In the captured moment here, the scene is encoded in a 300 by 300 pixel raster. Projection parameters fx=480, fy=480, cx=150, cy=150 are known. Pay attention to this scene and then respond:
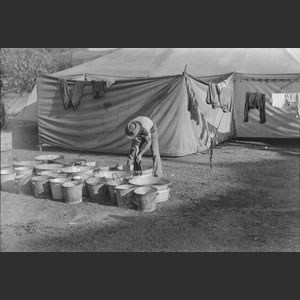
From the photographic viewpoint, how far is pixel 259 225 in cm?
659

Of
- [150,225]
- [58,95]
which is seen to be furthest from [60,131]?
[150,225]

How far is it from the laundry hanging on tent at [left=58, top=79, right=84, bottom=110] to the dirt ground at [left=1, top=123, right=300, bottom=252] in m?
3.48

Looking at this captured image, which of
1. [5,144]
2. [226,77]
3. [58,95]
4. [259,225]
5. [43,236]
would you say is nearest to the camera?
[5,144]

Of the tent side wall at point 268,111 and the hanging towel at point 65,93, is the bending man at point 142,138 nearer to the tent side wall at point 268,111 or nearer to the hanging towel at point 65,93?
the hanging towel at point 65,93

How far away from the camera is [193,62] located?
14289 millimetres

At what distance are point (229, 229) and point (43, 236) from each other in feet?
8.03

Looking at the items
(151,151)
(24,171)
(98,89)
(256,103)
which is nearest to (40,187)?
(24,171)

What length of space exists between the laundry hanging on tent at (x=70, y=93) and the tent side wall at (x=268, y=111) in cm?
452

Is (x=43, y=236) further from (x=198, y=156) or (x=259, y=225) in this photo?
(x=198, y=156)

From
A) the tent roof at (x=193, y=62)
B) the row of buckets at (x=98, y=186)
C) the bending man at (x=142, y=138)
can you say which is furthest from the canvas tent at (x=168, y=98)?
the row of buckets at (x=98, y=186)

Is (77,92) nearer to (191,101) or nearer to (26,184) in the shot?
(191,101)

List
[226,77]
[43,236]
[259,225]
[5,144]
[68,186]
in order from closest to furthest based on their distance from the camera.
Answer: [5,144] → [43,236] → [259,225] → [68,186] → [226,77]

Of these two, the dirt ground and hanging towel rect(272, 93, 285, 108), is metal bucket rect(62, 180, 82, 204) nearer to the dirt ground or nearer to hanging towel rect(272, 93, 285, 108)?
the dirt ground

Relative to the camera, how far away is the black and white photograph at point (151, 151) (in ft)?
19.7
